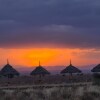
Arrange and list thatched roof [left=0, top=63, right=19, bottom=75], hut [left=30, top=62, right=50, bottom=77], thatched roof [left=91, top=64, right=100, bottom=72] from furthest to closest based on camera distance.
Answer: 1. hut [left=30, top=62, right=50, bottom=77]
2. thatched roof [left=91, top=64, right=100, bottom=72]
3. thatched roof [left=0, top=63, right=19, bottom=75]

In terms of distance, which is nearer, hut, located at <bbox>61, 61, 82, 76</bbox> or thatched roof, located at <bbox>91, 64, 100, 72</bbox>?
hut, located at <bbox>61, 61, 82, 76</bbox>

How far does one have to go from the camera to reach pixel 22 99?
3409cm

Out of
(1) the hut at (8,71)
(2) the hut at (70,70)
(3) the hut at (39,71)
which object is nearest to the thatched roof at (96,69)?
(2) the hut at (70,70)

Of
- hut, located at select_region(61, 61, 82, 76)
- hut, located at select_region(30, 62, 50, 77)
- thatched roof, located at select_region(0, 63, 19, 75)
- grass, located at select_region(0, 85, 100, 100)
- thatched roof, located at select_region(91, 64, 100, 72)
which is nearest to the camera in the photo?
grass, located at select_region(0, 85, 100, 100)

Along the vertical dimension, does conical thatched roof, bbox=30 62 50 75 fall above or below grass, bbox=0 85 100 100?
above

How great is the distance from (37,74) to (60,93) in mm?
47804

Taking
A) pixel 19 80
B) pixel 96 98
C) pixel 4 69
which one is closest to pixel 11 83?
pixel 19 80

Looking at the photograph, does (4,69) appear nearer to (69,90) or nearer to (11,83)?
(11,83)

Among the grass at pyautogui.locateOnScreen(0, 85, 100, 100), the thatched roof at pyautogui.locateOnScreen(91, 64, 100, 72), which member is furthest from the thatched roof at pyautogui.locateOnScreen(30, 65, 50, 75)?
the grass at pyautogui.locateOnScreen(0, 85, 100, 100)

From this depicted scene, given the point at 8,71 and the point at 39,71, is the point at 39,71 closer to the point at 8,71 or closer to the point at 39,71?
the point at 39,71

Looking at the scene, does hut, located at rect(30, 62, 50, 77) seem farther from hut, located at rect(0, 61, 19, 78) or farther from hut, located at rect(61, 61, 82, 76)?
hut, located at rect(61, 61, 82, 76)

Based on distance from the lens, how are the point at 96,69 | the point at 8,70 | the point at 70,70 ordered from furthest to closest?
the point at 96,69, the point at 70,70, the point at 8,70

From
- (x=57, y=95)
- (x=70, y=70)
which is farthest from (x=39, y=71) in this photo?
(x=57, y=95)

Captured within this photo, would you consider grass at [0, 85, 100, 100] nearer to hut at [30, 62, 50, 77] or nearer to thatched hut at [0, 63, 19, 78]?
thatched hut at [0, 63, 19, 78]
